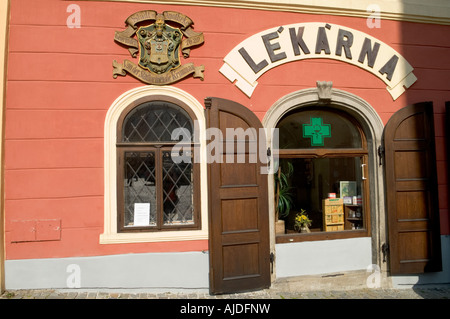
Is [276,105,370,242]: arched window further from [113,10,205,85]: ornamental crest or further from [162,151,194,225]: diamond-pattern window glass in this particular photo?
[113,10,205,85]: ornamental crest

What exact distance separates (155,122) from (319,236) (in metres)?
2.79

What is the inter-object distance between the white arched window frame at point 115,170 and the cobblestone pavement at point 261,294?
25.7 inches

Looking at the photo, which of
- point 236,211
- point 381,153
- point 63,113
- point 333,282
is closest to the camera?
point 63,113

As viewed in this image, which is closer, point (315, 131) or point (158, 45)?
point (158, 45)

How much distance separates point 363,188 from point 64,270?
4.22 m

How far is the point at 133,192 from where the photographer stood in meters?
4.37

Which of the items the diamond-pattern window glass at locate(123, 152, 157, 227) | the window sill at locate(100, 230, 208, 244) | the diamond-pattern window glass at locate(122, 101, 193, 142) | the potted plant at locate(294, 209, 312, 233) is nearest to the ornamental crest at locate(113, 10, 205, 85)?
the diamond-pattern window glass at locate(122, 101, 193, 142)

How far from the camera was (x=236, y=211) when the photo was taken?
14.0 ft

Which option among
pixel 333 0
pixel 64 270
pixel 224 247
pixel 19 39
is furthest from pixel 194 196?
pixel 333 0

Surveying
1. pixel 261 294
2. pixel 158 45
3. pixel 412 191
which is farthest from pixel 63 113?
pixel 412 191

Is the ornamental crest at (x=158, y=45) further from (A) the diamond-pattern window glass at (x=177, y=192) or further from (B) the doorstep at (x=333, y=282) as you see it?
(B) the doorstep at (x=333, y=282)

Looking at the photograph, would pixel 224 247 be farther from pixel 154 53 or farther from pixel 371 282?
pixel 154 53

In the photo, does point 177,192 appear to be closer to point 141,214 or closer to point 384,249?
point 141,214

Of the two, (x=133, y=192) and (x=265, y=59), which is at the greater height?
(x=265, y=59)
